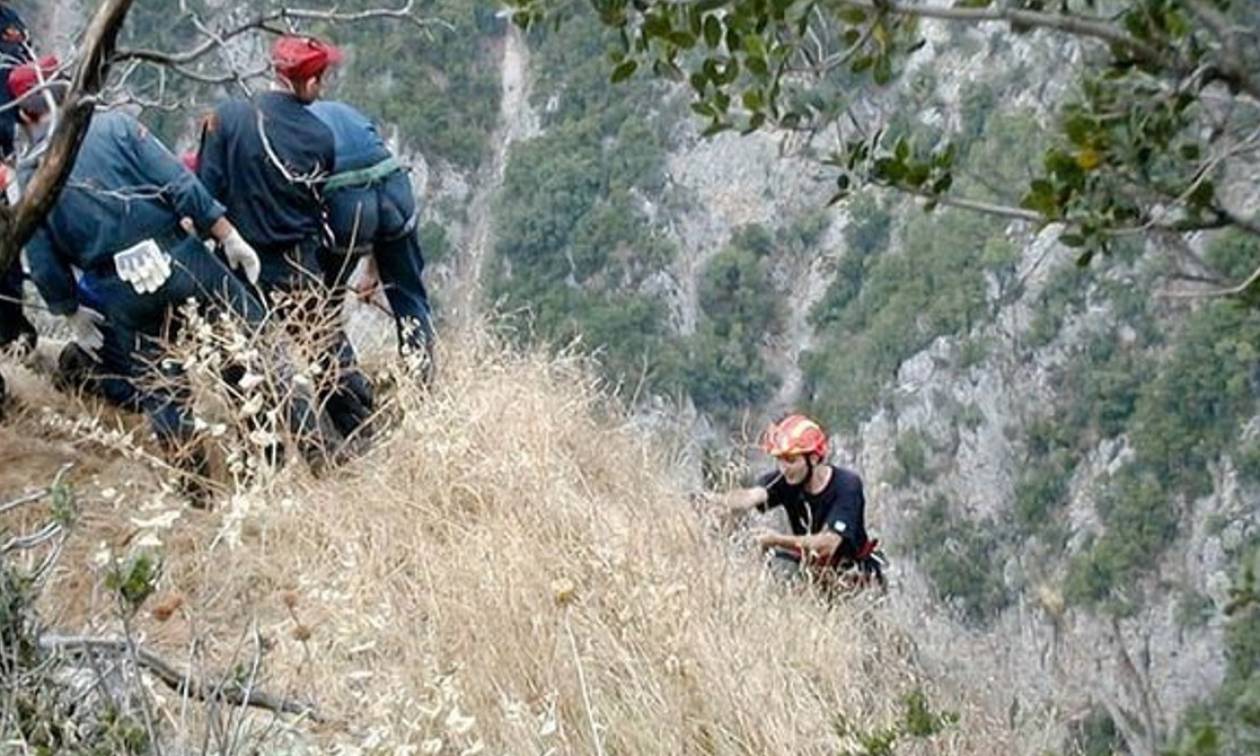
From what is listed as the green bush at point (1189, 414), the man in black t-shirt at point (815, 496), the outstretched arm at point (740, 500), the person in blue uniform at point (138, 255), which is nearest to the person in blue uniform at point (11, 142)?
the person in blue uniform at point (138, 255)

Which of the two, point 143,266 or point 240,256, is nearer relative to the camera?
point 143,266

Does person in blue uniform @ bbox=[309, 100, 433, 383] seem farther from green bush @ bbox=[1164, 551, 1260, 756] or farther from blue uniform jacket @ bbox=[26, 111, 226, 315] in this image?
green bush @ bbox=[1164, 551, 1260, 756]

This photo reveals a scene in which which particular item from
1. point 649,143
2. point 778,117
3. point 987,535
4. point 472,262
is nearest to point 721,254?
point 649,143

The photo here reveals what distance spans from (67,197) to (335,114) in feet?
3.85

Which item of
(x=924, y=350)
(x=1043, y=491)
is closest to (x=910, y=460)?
(x=924, y=350)

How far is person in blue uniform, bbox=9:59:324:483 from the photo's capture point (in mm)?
5770

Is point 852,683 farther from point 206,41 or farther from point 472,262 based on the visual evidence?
point 472,262

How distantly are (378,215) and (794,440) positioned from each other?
5.69 ft

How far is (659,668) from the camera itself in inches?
170

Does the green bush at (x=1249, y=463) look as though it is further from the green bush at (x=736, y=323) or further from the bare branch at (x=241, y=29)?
the bare branch at (x=241, y=29)

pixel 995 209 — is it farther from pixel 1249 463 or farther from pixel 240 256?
pixel 1249 463

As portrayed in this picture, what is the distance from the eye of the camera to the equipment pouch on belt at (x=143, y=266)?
231 inches

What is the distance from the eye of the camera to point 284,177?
641 cm

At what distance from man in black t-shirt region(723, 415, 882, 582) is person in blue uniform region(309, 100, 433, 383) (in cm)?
128
